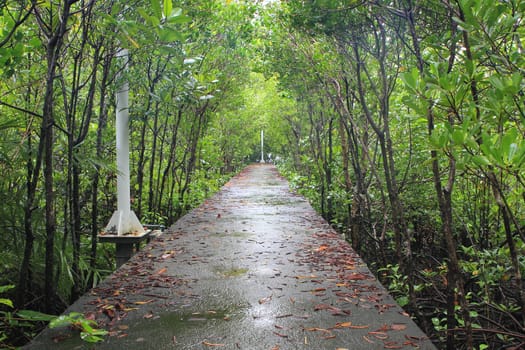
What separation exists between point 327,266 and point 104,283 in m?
2.04

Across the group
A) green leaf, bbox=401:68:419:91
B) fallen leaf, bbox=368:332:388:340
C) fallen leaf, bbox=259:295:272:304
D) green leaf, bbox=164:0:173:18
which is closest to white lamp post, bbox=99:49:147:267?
fallen leaf, bbox=259:295:272:304

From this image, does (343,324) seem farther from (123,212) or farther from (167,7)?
(123,212)

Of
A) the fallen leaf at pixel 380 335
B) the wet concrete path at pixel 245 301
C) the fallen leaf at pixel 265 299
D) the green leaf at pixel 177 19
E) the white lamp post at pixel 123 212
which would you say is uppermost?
the green leaf at pixel 177 19

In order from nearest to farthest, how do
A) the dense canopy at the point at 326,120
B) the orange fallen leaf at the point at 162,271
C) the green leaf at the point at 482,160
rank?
1. the green leaf at the point at 482,160
2. the dense canopy at the point at 326,120
3. the orange fallen leaf at the point at 162,271

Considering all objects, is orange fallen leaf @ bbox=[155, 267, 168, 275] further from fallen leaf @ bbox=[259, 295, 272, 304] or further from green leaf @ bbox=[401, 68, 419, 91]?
green leaf @ bbox=[401, 68, 419, 91]

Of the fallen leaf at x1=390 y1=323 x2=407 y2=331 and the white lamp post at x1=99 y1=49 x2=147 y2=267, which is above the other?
the white lamp post at x1=99 y1=49 x2=147 y2=267

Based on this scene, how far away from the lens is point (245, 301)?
3.17 m

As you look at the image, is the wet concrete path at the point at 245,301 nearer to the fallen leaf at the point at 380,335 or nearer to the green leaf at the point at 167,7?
the fallen leaf at the point at 380,335

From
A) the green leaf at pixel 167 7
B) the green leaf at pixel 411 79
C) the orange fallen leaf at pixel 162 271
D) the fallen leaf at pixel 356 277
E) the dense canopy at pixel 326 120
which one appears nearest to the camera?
the green leaf at pixel 411 79

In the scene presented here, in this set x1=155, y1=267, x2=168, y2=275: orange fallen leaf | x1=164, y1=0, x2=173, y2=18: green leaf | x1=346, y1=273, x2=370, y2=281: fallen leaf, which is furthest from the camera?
x1=155, y1=267, x2=168, y2=275: orange fallen leaf

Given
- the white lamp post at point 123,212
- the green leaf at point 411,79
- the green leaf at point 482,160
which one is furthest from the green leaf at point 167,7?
the white lamp post at point 123,212

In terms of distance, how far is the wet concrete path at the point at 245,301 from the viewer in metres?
2.49

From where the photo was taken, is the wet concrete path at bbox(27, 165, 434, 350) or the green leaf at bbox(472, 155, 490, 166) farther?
the wet concrete path at bbox(27, 165, 434, 350)

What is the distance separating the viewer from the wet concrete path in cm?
249
